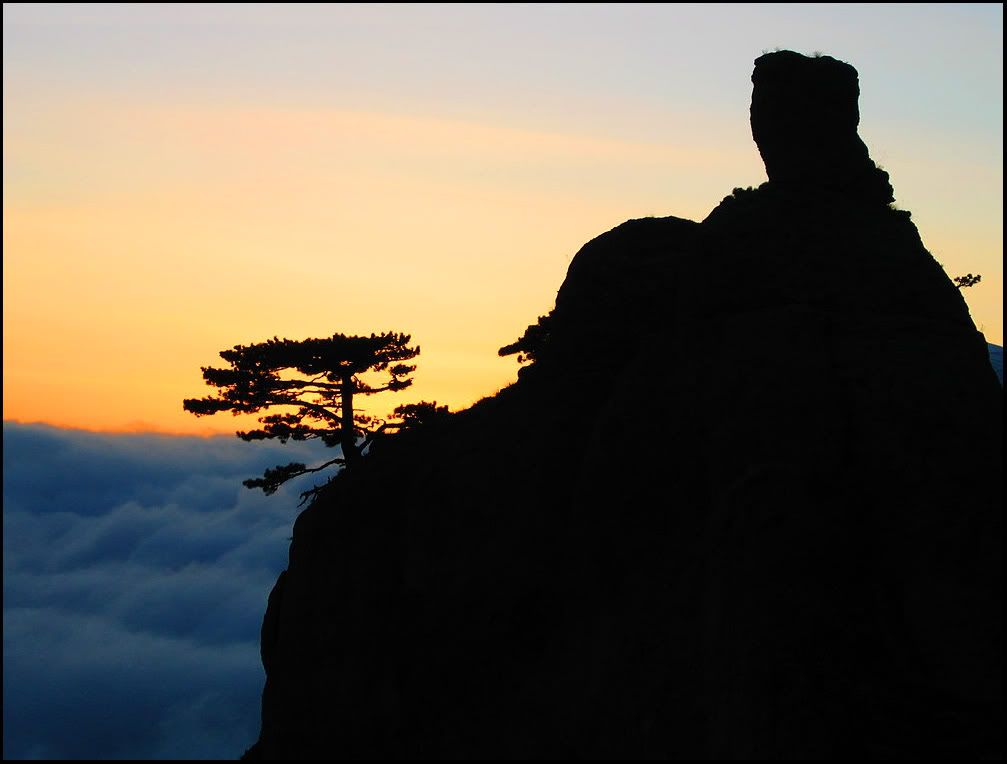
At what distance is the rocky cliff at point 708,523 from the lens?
57.1 feet

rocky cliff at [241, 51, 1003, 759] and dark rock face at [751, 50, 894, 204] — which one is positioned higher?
dark rock face at [751, 50, 894, 204]

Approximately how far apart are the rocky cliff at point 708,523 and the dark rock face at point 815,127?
74mm

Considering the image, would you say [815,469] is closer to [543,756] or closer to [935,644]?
[935,644]

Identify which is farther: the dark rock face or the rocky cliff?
the dark rock face

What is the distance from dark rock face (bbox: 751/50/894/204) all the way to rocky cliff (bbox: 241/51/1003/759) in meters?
0.07

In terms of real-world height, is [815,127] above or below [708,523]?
above

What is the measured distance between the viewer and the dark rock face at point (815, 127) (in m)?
25.6

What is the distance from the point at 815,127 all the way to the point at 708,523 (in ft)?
36.6

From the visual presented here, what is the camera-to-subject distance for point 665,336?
24344 mm

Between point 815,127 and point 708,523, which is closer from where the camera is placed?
point 708,523

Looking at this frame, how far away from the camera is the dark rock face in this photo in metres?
25.6

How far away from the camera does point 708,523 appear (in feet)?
66.4

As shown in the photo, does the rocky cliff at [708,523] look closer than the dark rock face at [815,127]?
Yes

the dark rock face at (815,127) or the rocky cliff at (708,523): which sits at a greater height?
the dark rock face at (815,127)
